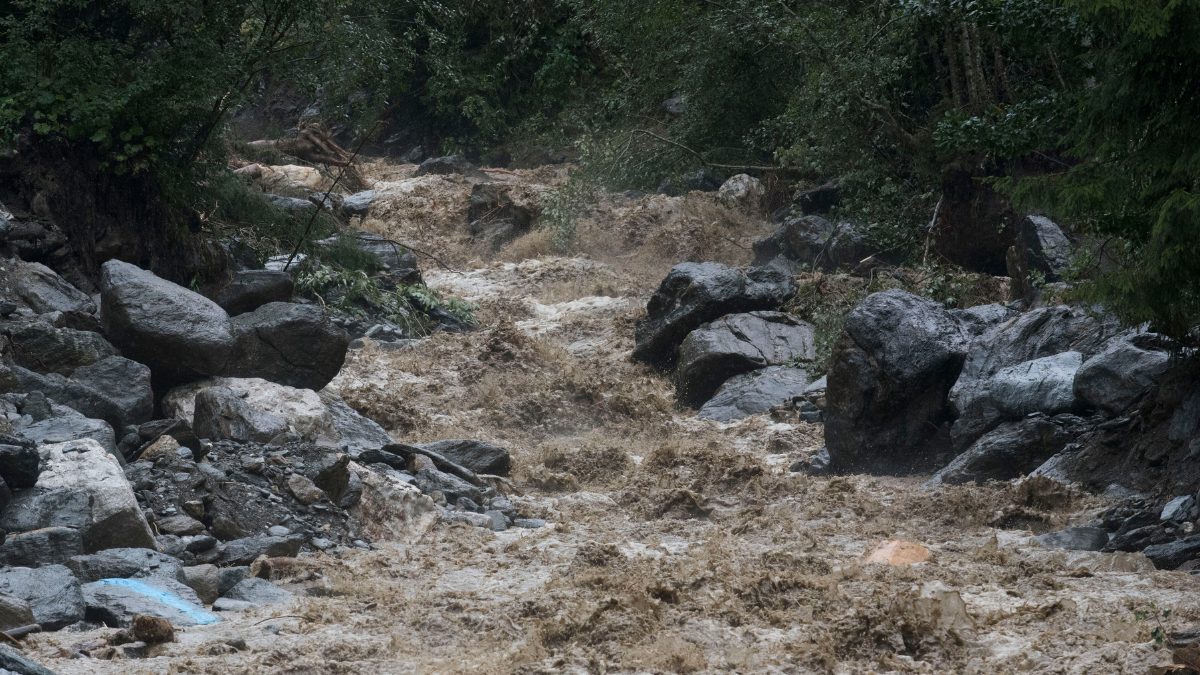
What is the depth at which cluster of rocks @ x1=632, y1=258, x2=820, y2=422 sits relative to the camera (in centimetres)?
1152

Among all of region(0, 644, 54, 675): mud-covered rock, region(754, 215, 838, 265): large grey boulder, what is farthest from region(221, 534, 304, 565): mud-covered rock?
region(754, 215, 838, 265): large grey boulder

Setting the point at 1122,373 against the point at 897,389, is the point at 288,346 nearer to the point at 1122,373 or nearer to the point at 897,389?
the point at 897,389

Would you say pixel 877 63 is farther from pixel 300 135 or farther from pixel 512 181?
pixel 300 135

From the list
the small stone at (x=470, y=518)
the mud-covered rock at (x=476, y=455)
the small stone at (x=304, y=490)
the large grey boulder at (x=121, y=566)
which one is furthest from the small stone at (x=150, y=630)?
the mud-covered rock at (x=476, y=455)

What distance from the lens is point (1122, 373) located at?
753 cm

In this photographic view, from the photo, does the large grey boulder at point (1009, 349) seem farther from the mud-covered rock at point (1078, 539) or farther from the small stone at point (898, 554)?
the small stone at point (898, 554)

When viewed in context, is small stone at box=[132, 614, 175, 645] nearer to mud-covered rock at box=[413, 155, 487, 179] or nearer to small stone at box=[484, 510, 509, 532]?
small stone at box=[484, 510, 509, 532]

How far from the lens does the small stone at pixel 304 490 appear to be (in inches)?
284

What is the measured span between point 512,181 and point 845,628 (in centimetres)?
1697

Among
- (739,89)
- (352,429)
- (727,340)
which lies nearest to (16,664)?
(352,429)

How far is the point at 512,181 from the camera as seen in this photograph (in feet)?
69.8

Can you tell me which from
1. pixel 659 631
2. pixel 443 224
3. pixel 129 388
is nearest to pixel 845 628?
pixel 659 631

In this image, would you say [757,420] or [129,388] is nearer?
[129,388]

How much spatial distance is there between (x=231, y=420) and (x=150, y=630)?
3553 mm
